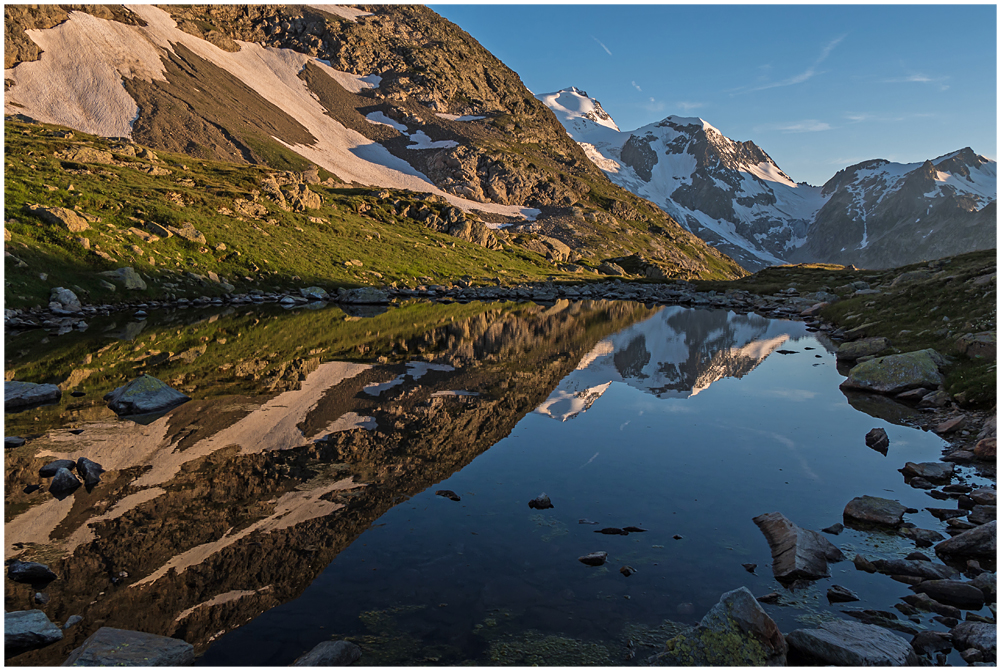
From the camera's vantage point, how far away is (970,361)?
72.1ft

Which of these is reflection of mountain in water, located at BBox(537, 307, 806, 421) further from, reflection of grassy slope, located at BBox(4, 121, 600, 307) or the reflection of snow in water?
reflection of grassy slope, located at BBox(4, 121, 600, 307)

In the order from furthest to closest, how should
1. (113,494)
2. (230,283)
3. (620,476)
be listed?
(230,283) → (620,476) → (113,494)

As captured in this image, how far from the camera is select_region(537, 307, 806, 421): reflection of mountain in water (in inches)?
968

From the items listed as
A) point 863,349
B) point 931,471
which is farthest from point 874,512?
point 863,349

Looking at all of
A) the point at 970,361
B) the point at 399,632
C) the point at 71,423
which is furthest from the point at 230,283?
the point at 970,361

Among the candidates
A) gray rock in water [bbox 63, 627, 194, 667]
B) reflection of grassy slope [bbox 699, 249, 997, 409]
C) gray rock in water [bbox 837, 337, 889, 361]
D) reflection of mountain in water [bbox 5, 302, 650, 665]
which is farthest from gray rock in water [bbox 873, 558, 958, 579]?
gray rock in water [bbox 837, 337, 889, 361]

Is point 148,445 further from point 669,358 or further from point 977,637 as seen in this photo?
point 669,358

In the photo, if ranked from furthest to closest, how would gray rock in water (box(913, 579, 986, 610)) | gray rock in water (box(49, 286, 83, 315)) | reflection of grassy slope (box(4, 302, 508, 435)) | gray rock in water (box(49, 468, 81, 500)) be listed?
gray rock in water (box(49, 286, 83, 315))
reflection of grassy slope (box(4, 302, 508, 435))
gray rock in water (box(49, 468, 81, 500))
gray rock in water (box(913, 579, 986, 610))

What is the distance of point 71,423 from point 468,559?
586 inches

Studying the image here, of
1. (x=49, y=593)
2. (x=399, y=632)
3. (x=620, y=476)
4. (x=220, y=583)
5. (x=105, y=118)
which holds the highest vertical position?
(x=105, y=118)

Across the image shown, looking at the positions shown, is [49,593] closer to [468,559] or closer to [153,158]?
[468,559]

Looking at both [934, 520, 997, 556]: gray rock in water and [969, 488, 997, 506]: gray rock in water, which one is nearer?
[934, 520, 997, 556]: gray rock in water

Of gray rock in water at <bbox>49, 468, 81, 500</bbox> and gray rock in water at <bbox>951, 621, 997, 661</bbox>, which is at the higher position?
gray rock in water at <bbox>951, 621, 997, 661</bbox>

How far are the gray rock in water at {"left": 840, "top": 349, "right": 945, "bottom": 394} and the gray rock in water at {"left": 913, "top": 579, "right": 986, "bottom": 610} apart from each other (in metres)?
17.2
